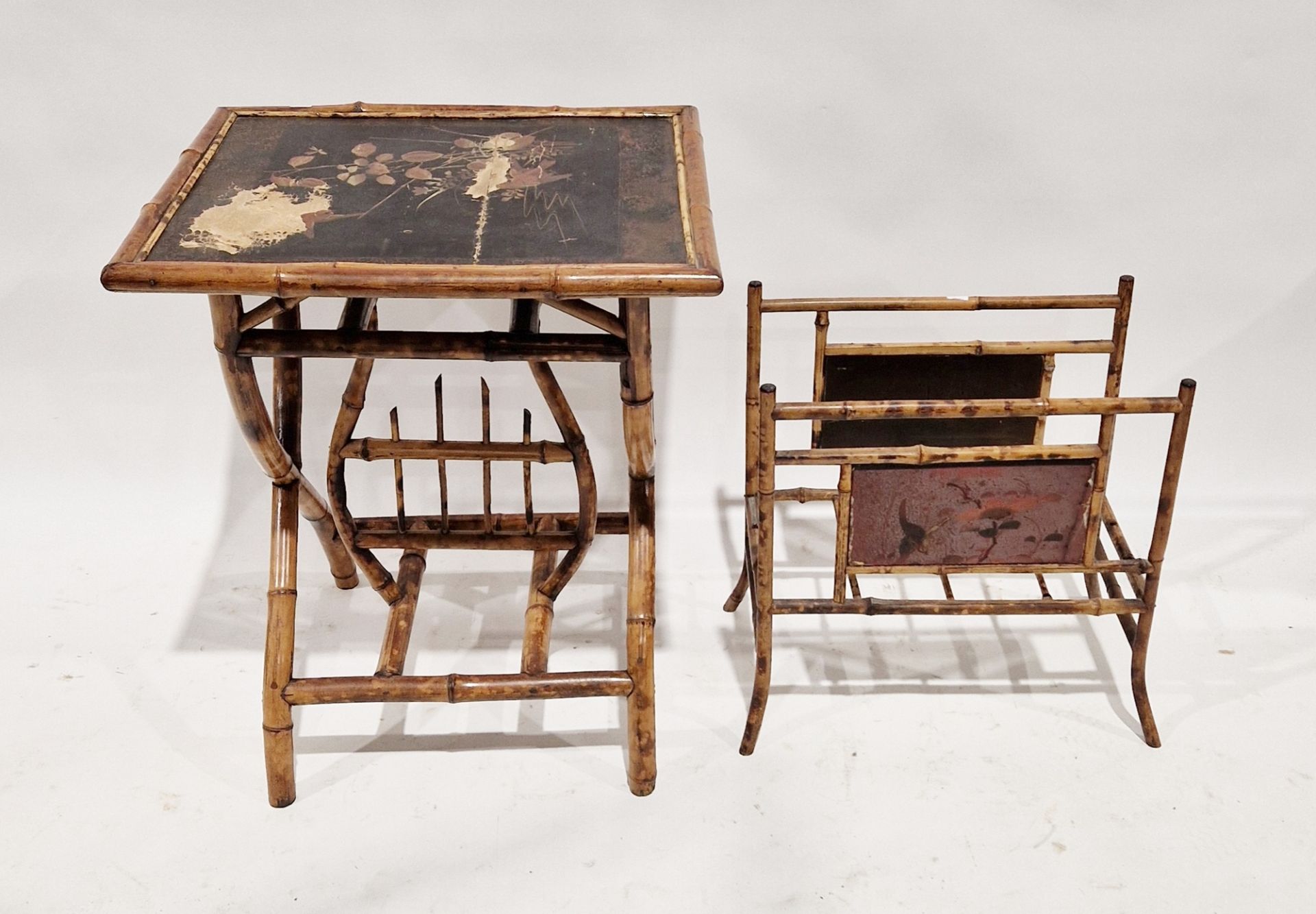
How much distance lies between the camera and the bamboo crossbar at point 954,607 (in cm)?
243

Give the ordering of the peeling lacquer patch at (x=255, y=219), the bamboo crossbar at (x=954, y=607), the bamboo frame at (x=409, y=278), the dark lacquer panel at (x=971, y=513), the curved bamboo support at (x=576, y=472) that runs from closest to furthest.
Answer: the bamboo frame at (x=409, y=278), the peeling lacquer patch at (x=255, y=219), the dark lacquer panel at (x=971, y=513), the bamboo crossbar at (x=954, y=607), the curved bamboo support at (x=576, y=472)

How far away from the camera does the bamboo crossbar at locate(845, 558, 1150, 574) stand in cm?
241

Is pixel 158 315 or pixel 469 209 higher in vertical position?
pixel 469 209

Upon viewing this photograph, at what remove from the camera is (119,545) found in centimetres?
320

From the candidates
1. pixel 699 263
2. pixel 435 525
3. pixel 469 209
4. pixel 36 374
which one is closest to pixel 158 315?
pixel 36 374

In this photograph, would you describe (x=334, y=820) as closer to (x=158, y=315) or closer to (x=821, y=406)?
(x=821, y=406)

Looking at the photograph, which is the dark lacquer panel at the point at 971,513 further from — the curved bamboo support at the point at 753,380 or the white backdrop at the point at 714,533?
the white backdrop at the point at 714,533

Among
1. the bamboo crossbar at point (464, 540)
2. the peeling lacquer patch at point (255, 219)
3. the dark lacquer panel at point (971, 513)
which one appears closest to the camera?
the peeling lacquer patch at point (255, 219)

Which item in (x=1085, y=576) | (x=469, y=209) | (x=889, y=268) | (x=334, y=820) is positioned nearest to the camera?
(x=469, y=209)

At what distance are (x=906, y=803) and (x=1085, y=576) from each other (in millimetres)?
711

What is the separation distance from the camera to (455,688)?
94.5 inches

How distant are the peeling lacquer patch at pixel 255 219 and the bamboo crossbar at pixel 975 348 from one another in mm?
1017

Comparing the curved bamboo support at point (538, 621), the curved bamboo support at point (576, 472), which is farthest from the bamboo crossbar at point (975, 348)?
the curved bamboo support at point (538, 621)

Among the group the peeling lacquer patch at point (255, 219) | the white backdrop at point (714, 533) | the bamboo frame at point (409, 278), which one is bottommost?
the white backdrop at point (714, 533)
